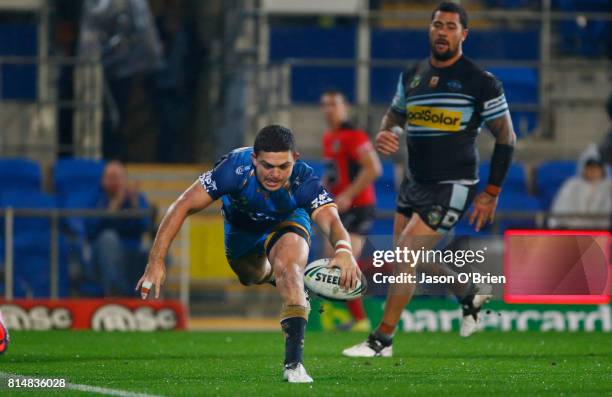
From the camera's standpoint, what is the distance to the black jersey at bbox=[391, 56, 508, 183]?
10125 mm

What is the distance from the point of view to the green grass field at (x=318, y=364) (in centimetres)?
790

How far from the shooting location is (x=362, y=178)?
46.7 ft

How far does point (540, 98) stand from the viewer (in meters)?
18.9

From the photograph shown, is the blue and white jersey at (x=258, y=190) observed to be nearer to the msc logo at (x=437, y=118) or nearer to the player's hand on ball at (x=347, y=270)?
the player's hand on ball at (x=347, y=270)

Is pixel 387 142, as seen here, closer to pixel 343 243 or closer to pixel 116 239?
pixel 343 243

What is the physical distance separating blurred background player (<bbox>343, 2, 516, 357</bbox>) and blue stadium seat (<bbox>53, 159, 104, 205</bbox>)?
6960 mm

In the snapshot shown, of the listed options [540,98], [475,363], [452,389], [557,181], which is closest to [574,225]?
[557,181]

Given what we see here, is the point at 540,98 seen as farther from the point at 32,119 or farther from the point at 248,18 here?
the point at 32,119

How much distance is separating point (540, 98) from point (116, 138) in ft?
18.4

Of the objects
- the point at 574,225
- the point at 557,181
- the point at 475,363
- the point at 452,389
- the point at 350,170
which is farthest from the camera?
the point at 557,181

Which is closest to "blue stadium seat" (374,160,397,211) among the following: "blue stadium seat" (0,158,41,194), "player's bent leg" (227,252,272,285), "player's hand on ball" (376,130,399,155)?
"blue stadium seat" (0,158,41,194)

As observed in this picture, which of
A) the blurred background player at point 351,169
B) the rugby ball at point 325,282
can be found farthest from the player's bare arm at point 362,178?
the rugby ball at point 325,282

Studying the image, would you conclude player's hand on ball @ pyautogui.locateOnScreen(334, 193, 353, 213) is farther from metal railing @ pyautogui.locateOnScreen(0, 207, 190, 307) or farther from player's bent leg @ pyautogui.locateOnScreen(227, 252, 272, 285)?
player's bent leg @ pyautogui.locateOnScreen(227, 252, 272, 285)

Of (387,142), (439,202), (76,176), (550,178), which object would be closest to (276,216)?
(387,142)
